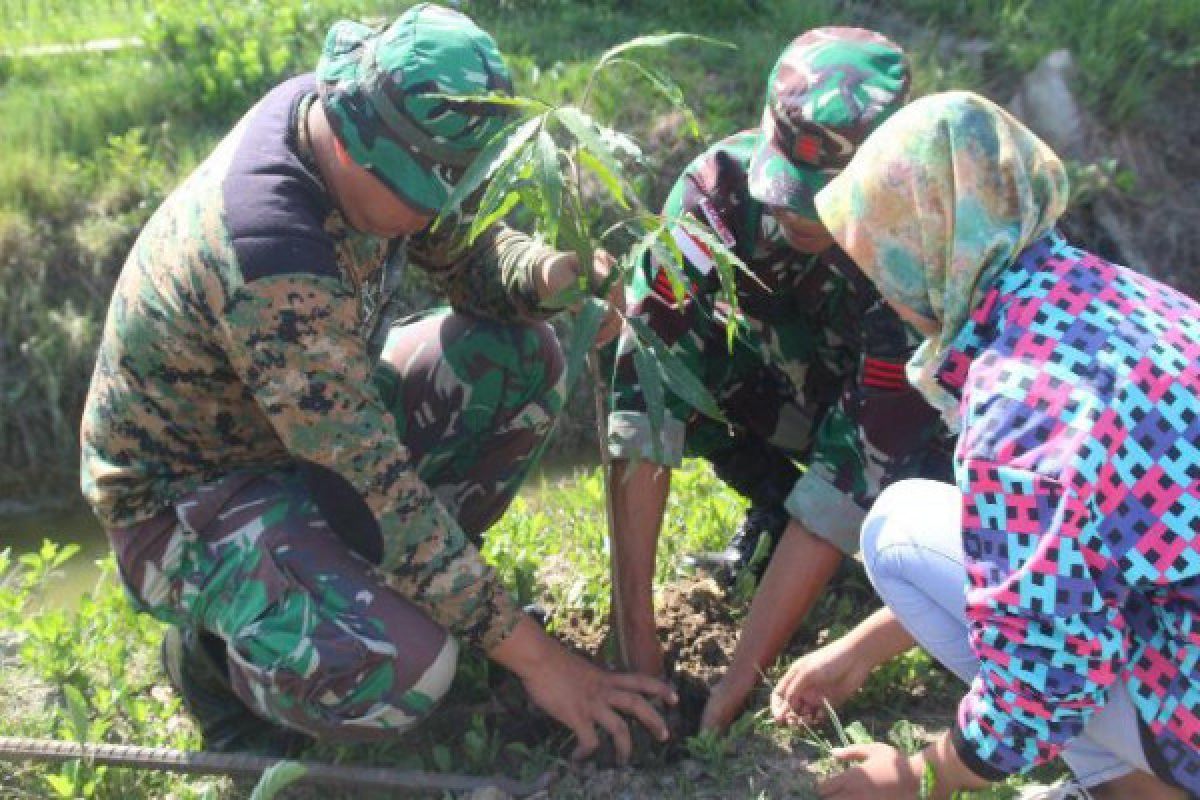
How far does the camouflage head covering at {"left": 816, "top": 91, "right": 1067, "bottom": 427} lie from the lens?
5.72 ft

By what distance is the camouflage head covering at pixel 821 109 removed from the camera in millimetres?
2303

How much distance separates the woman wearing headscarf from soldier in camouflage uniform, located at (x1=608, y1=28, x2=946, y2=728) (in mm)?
492

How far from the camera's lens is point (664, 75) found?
198 cm

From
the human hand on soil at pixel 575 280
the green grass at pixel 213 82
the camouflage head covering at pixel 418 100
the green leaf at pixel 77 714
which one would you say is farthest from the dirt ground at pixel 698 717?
the green grass at pixel 213 82

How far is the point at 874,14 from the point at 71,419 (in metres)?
3.85

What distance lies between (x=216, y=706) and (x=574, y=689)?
0.76 meters

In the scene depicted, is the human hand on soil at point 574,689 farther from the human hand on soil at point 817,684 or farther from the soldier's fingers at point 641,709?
the human hand on soil at point 817,684

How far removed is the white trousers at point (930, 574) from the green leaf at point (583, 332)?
1.91 feet

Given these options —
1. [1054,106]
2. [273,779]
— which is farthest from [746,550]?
[1054,106]

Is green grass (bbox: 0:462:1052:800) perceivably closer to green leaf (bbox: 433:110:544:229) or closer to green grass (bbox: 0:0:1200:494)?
green leaf (bbox: 433:110:544:229)

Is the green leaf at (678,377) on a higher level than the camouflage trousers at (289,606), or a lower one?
higher

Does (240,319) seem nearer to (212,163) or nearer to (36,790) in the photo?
(212,163)

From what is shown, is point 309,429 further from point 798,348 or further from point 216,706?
point 798,348

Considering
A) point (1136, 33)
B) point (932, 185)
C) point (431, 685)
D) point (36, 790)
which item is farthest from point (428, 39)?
point (1136, 33)
